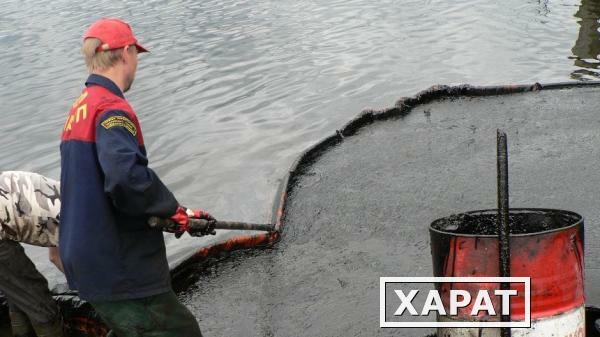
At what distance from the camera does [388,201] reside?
275 inches

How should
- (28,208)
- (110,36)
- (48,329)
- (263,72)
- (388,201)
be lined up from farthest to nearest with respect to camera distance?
(263,72) → (388,201) → (48,329) → (28,208) → (110,36)

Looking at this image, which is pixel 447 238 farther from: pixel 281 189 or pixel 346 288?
pixel 281 189

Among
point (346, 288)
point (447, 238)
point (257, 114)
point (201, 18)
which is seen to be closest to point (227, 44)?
point (201, 18)

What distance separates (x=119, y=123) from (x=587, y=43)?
13.1 m

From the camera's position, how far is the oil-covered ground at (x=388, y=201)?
530 centimetres

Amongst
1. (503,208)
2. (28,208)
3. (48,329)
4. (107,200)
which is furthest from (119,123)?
(48,329)

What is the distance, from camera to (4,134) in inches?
504

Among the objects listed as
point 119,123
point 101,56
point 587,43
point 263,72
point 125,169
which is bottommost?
point 587,43

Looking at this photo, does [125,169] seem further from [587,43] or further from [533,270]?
[587,43]

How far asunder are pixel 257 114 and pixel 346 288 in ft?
23.2

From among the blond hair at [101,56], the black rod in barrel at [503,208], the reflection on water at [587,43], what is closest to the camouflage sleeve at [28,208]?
the blond hair at [101,56]

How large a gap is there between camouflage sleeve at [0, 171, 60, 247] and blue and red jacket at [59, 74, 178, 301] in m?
1.15

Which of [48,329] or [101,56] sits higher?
[101,56]

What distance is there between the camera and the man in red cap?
10.5 feet
